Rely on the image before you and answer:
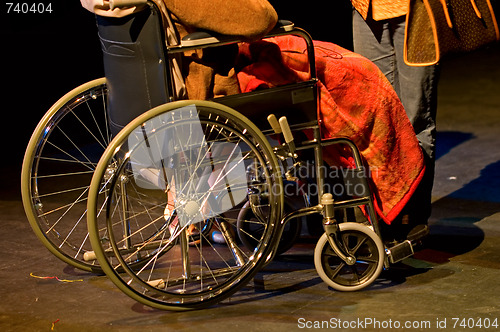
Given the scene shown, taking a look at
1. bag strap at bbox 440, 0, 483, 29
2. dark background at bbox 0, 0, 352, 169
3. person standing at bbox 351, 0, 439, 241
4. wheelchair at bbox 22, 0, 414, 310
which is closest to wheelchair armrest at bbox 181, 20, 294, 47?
wheelchair at bbox 22, 0, 414, 310

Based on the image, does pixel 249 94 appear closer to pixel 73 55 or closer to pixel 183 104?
pixel 183 104

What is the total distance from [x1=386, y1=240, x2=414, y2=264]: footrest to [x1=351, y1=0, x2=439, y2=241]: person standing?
10 cm

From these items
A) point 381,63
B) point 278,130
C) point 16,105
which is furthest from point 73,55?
point 278,130

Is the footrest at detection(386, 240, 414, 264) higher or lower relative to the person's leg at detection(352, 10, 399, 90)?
lower

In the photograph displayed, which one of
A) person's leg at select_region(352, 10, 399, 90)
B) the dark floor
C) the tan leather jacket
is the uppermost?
the tan leather jacket

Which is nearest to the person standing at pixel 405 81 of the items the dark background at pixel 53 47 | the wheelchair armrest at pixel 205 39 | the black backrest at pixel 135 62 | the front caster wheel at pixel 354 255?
the front caster wheel at pixel 354 255

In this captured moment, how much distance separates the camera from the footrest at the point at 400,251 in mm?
2553

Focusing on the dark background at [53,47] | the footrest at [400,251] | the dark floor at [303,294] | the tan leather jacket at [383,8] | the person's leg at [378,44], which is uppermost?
the tan leather jacket at [383,8]

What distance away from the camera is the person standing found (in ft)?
9.05

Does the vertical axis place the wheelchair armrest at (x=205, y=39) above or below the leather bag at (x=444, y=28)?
above

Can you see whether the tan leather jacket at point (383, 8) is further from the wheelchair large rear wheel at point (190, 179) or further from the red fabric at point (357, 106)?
the wheelchair large rear wheel at point (190, 179)

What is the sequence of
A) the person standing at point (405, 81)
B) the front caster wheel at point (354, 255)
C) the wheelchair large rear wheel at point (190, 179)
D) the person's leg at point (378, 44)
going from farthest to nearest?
the person's leg at point (378, 44), the person standing at point (405, 81), the front caster wheel at point (354, 255), the wheelchair large rear wheel at point (190, 179)

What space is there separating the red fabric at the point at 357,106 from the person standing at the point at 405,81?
13cm

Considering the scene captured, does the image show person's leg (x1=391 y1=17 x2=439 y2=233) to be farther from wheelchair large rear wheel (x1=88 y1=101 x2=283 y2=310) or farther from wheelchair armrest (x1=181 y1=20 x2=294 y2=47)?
wheelchair armrest (x1=181 y1=20 x2=294 y2=47)
